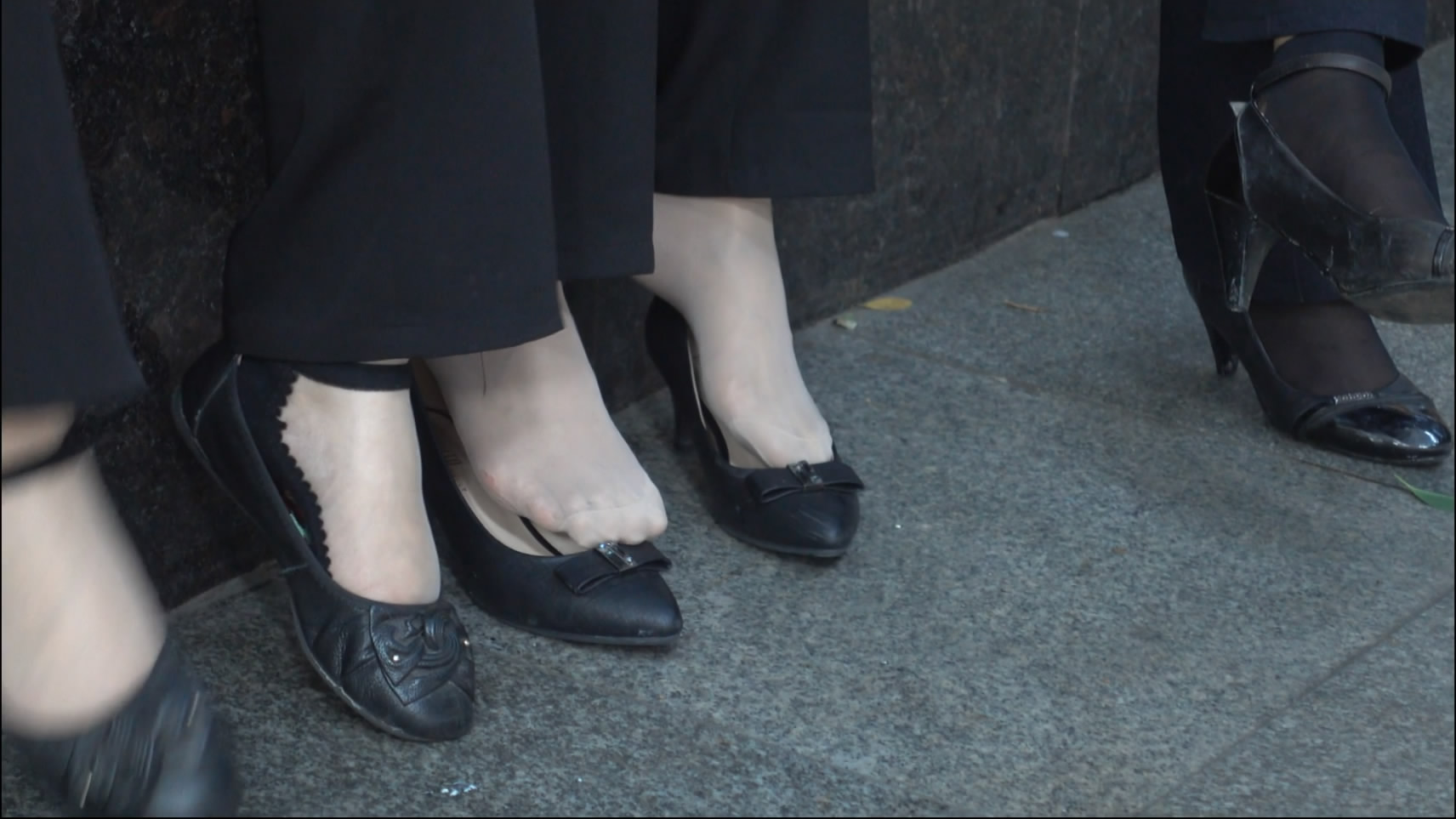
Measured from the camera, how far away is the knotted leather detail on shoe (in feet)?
4.40

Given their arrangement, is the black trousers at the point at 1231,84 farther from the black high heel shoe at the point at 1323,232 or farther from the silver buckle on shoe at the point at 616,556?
the silver buckle on shoe at the point at 616,556

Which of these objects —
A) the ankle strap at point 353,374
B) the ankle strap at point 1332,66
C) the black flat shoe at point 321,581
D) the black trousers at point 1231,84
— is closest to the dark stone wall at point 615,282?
the black flat shoe at point 321,581

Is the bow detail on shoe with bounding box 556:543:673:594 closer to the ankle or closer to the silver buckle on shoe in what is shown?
the silver buckle on shoe

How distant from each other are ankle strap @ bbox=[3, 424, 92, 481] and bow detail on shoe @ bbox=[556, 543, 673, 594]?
1.31ft

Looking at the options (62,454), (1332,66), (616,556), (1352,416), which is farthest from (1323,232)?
(62,454)

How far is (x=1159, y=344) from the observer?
1.85 m

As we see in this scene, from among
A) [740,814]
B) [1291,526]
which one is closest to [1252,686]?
[1291,526]

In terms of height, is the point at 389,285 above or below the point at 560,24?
below

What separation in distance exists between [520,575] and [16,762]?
373 mm

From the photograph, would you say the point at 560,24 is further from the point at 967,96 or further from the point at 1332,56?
the point at 967,96

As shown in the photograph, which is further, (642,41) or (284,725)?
(642,41)

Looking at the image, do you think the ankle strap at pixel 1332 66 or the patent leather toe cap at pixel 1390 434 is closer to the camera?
the ankle strap at pixel 1332 66

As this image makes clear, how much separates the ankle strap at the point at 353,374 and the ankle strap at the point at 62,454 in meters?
0.20

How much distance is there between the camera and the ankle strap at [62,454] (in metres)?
0.85
